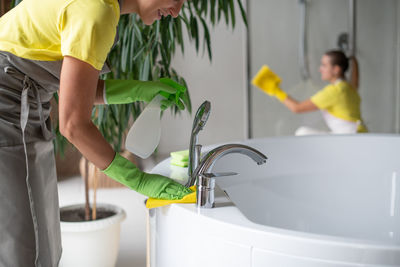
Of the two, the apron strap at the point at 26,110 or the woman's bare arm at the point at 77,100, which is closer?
the woman's bare arm at the point at 77,100

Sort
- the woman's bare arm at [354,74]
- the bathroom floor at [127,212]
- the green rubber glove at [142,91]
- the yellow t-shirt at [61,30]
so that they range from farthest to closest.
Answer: the woman's bare arm at [354,74], the bathroom floor at [127,212], the green rubber glove at [142,91], the yellow t-shirt at [61,30]

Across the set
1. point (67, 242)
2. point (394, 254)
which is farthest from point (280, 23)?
point (394, 254)

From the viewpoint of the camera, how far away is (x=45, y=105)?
1303mm

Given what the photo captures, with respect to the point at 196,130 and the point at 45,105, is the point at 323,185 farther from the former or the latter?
the point at 45,105

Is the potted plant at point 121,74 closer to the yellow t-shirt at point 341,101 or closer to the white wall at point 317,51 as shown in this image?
the yellow t-shirt at point 341,101

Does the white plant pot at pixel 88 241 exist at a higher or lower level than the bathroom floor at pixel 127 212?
higher

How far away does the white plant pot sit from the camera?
76.4 inches

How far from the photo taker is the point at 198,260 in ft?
3.64

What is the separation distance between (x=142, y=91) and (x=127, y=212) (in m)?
1.69

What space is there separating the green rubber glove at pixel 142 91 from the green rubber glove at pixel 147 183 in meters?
0.27

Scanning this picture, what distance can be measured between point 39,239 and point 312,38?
9.89 ft

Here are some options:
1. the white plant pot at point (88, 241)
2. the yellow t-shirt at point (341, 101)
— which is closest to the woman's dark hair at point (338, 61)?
the yellow t-shirt at point (341, 101)

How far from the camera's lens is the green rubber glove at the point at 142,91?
4.63ft

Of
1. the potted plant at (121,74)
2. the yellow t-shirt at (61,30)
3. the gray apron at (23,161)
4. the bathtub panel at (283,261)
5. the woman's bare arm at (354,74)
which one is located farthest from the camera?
the woman's bare arm at (354,74)
